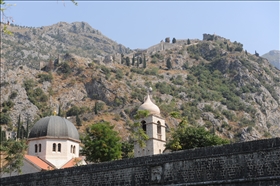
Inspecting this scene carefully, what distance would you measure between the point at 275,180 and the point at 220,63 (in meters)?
113

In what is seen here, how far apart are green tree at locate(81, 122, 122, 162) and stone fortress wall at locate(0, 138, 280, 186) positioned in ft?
53.9

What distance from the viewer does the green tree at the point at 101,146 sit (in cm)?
3672

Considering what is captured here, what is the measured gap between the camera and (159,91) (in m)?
102

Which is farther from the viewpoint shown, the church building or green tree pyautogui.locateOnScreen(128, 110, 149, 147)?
the church building

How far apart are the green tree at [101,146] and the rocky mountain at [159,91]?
3784 cm

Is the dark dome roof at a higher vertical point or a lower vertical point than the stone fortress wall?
higher

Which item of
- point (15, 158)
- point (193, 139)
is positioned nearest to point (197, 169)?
point (193, 139)

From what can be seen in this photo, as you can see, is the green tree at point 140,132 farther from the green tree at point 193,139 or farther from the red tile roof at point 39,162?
the red tile roof at point 39,162

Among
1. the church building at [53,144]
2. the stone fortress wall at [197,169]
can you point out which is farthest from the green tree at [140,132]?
the stone fortress wall at [197,169]

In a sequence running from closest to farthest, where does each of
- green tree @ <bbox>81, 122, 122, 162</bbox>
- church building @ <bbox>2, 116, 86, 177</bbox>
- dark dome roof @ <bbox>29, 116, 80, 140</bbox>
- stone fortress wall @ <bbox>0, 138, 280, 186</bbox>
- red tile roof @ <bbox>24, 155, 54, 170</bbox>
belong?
stone fortress wall @ <bbox>0, 138, 280, 186</bbox>
red tile roof @ <bbox>24, 155, 54, 170</bbox>
green tree @ <bbox>81, 122, 122, 162</bbox>
church building @ <bbox>2, 116, 86, 177</bbox>
dark dome roof @ <bbox>29, 116, 80, 140</bbox>

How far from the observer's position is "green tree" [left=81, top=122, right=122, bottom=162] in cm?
3672

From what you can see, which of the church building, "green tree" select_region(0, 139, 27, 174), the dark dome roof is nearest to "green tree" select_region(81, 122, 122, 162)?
the church building

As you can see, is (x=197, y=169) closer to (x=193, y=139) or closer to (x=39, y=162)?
(x=193, y=139)

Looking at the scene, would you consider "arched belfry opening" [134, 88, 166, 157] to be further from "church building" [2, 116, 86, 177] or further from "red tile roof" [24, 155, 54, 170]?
"red tile roof" [24, 155, 54, 170]
